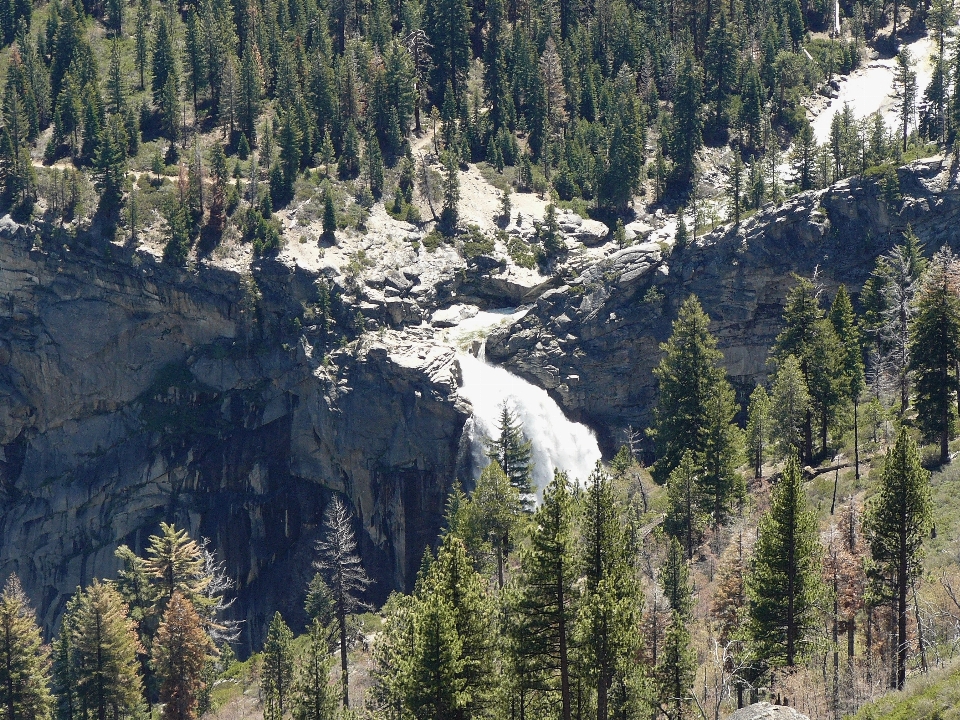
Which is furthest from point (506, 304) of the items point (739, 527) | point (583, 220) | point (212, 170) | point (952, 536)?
point (952, 536)

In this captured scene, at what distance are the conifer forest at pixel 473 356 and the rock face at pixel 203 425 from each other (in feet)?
0.91

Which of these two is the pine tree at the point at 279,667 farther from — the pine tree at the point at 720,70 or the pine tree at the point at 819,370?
the pine tree at the point at 720,70

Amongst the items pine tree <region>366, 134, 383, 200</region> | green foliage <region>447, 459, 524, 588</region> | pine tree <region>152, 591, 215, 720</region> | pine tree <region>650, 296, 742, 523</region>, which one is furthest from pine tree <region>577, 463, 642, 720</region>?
pine tree <region>366, 134, 383, 200</region>

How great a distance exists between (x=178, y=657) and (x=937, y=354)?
1504 inches

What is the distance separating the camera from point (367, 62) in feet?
362

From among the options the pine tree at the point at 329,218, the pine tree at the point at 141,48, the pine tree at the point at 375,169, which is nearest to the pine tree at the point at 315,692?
the pine tree at the point at 329,218

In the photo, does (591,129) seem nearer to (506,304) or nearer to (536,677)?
(506,304)

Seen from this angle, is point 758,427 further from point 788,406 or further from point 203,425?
point 203,425

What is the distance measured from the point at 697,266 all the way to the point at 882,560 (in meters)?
53.2

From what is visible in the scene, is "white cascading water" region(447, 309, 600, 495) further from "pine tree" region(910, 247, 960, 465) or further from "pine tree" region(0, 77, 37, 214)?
"pine tree" region(0, 77, 37, 214)

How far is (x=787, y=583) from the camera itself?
1592 inches

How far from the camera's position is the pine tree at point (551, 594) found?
36.7 metres

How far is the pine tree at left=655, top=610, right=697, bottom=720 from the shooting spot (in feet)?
131

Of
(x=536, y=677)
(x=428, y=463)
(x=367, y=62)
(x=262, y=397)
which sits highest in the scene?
(x=367, y=62)
